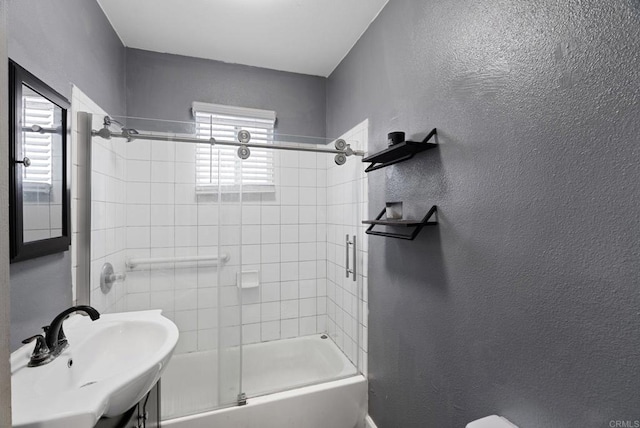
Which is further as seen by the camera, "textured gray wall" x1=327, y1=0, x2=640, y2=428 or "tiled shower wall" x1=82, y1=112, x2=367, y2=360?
"tiled shower wall" x1=82, y1=112, x2=367, y2=360

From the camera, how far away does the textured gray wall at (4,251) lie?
51 centimetres

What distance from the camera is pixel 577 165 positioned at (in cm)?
76

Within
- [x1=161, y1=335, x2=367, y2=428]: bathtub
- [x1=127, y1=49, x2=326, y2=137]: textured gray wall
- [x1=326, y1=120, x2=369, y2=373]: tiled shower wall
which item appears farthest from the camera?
[x1=127, y1=49, x2=326, y2=137]: textured gray wall

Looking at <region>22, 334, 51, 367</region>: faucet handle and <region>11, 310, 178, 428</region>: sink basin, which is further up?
<region>22, 334, 51, 367</region>: faucet handle

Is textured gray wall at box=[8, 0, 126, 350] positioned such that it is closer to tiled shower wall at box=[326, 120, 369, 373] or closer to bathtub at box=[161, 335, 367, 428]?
bathtub at box=[161, 335, 367, 428]

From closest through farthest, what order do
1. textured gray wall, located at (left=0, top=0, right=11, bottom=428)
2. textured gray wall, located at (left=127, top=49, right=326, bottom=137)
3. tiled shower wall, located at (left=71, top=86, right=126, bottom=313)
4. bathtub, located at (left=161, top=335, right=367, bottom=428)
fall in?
textured gray wall, located at (left=0, top=0, right=11, bottom=428), tiled shower wall, located at (left=71, top=86, right=126, bottom=313), bathtub, located at (left=161, top=335, right=367, bottom=428), textured gray wall, located at (left=127, top=49, right=326, bottom=137)

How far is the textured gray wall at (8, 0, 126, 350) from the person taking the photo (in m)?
1.02

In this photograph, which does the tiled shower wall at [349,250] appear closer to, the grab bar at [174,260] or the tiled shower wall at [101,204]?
the grab bar at [174,260]

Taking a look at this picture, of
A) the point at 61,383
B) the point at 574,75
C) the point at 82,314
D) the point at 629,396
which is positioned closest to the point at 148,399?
the point at 61,383

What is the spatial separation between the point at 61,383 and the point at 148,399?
0.41 meters

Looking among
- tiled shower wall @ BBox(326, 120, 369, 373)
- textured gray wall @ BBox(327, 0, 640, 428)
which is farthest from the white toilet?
tiled shower wall @ BBox(326, 120, 369, 373)

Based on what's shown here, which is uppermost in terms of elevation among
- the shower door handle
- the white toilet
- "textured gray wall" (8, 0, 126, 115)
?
"textured gray wall" (8, 0, 126, 115)

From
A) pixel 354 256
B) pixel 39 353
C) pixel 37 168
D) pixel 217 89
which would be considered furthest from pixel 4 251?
pixel 217 89

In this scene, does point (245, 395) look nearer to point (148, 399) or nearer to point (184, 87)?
point (148, 399)
